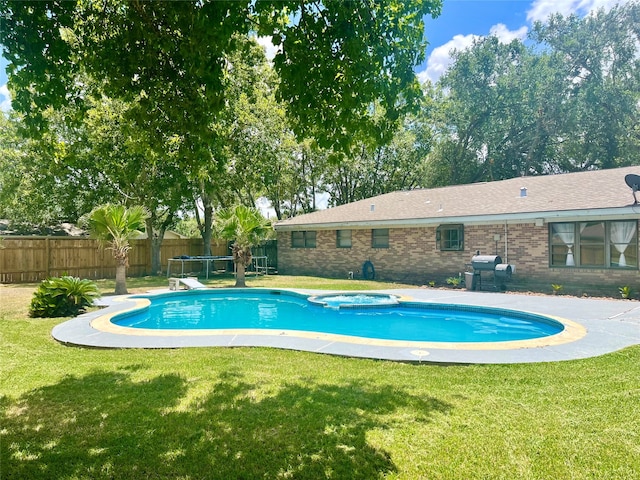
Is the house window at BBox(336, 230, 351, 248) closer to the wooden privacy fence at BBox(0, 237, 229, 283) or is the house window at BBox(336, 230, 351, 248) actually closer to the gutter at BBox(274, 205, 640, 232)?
the gutter at BBox(274, 205, 640, 232)

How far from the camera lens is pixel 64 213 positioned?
24562 millimetres

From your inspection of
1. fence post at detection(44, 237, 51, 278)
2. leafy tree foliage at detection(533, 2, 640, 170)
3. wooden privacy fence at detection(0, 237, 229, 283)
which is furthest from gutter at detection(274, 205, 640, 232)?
leafy tree foliage at detection(533, 2, 640, 170)

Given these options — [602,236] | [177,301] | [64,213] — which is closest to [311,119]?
[177,301]

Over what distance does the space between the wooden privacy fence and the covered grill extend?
13819 millimetres

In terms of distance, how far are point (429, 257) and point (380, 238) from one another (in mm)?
2785

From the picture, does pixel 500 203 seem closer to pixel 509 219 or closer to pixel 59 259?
pixel 509 219

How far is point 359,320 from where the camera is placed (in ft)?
36.0

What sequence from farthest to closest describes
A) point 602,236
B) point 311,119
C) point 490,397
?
1. point 602,236
2. point 311,119
3. point 490,397

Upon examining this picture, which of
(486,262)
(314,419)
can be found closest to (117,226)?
(314,419)

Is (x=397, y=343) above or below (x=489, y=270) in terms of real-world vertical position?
below

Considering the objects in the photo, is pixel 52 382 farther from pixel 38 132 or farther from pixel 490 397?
pixel 490 397

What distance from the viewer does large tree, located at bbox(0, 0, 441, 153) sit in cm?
424

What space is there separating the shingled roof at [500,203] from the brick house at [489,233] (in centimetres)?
4

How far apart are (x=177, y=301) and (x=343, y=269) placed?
9326 millimetres
